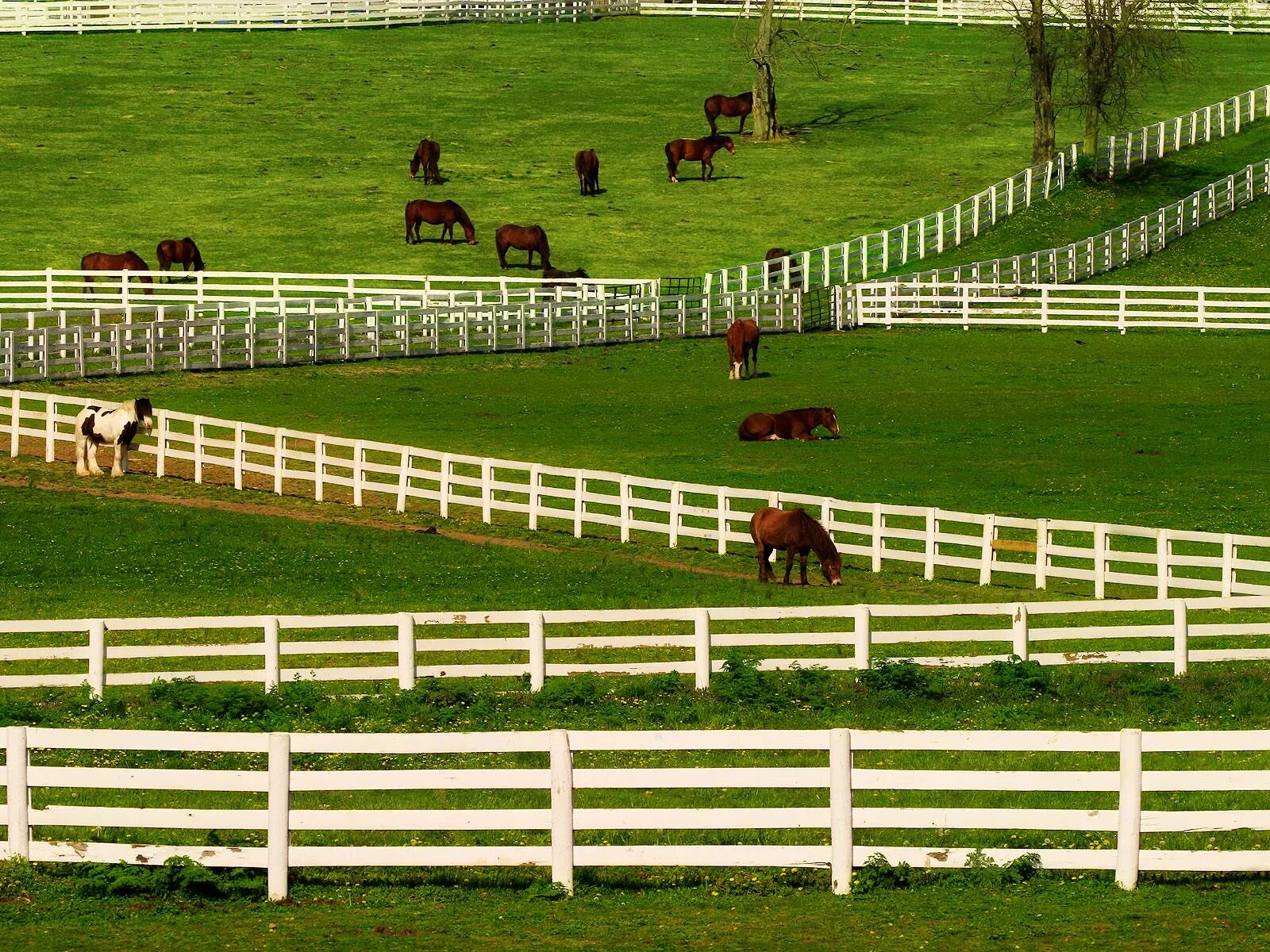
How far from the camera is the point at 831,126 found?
8012cm

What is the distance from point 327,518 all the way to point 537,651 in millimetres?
12802

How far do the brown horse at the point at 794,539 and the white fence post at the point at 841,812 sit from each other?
13.0 metres

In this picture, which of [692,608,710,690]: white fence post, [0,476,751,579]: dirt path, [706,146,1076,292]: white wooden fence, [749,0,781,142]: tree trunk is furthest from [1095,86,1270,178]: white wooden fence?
[692,608,710,690]: white fence post

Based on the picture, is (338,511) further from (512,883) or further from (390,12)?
(390,12)

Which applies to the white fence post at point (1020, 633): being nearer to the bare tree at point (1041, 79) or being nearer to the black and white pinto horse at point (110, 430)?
the black and white pinto horse at point (110, 430)

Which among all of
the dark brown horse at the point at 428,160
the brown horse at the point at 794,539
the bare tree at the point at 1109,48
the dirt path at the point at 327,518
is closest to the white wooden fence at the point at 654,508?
the brown horse at the point at 794,539

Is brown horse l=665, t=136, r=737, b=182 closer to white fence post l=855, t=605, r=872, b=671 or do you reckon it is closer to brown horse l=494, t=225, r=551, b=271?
brown horse l=494, t=225, r=551, b=271

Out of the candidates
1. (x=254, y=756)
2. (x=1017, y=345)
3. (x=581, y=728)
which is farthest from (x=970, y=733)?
(x=1017, y=345)

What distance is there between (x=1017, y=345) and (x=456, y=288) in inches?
582

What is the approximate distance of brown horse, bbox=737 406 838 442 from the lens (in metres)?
37.0

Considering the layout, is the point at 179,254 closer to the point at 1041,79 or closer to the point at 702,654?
the point at 1041,79

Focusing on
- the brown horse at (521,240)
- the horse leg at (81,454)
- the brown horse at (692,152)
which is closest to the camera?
the horse leg at (81,454)

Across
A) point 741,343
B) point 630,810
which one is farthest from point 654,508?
point 741,343

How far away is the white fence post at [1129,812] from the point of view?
41.0 feet
